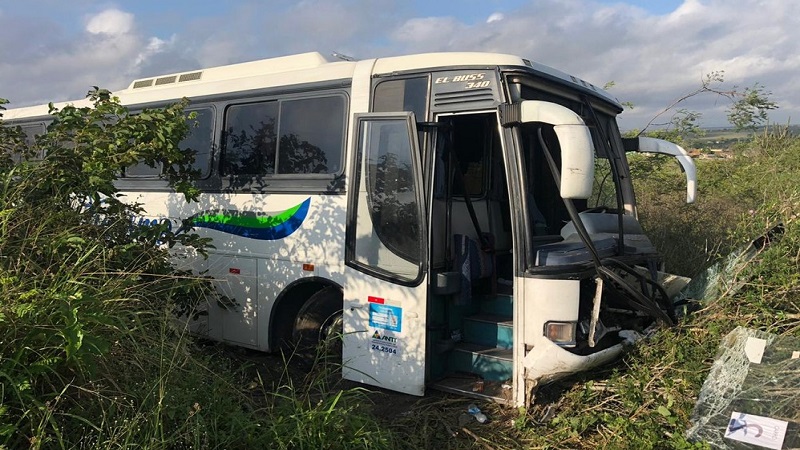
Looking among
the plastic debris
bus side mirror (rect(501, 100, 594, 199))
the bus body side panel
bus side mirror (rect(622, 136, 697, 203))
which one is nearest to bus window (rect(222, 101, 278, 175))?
the bus body side panel

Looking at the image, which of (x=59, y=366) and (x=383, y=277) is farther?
(x=383, y=277)

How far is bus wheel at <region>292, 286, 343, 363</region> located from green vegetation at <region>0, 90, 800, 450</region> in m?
0.35

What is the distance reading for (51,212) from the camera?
12.6 ft

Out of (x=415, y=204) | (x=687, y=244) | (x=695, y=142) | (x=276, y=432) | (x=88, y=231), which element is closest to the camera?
(x=276, y=432)

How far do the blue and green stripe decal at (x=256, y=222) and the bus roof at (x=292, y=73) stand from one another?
1300mm

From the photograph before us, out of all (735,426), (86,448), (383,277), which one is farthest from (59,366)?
(735,426)

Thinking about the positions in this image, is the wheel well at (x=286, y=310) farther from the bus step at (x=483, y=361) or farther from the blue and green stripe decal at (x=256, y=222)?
the bus step at (x=483, y=361)

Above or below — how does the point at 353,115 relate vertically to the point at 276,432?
above

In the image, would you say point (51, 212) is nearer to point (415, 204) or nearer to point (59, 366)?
point (59, 366)

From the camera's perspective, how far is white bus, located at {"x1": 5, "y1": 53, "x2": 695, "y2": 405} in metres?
4.60

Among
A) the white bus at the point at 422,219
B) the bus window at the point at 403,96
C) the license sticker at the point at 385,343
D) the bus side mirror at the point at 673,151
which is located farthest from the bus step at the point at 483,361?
the bus side mirror at the point at 673,151

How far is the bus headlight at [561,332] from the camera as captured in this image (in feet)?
14.9

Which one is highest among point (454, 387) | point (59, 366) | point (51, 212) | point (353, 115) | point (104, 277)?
point (353, 115)

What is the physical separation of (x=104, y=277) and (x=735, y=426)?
13.3 ft
